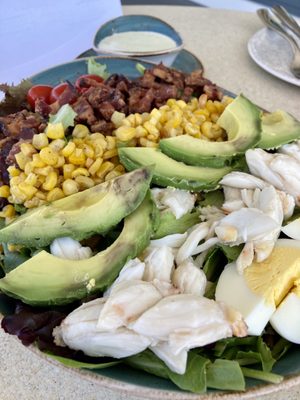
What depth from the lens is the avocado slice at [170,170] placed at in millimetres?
1095

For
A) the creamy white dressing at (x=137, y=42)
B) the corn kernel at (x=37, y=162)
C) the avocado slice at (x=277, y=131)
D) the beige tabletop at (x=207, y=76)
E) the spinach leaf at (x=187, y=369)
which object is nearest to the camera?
the spinach leaf at (x=187, y=369)

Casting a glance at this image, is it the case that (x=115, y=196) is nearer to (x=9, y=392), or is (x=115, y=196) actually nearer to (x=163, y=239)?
(x=163, y=239)

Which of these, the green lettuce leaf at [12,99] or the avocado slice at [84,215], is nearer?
the avocado slice at [84,215]

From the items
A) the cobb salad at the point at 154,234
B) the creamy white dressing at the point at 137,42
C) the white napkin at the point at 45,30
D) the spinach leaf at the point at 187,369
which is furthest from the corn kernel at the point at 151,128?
the white napkin at the point at 45,30

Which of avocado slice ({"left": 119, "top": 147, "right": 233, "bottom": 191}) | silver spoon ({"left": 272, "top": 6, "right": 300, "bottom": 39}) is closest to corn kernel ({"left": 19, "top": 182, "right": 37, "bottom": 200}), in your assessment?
avocado slice ({"left": 119, "top": 147, "right": 233, "bottom": 191})

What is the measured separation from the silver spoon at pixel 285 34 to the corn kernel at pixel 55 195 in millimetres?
1301

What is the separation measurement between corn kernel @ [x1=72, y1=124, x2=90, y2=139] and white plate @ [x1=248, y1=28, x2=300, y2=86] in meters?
1.11

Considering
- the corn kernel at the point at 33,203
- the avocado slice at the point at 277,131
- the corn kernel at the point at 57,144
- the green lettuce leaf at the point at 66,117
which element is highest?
the green lettuce leaf at the point at 66,117

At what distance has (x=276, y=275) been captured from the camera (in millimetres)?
920

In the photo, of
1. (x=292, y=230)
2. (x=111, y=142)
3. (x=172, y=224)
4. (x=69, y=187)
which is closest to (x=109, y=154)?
(x=111, y=142)

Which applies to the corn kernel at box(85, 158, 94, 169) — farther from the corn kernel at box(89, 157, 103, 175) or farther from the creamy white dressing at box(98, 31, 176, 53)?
the creamy white dressing at box(98, 31, 176, 53)

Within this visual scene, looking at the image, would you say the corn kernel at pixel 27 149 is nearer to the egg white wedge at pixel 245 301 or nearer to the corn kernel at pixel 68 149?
the corn kernel at pixel 68 149

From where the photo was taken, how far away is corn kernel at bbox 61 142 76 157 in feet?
3.74

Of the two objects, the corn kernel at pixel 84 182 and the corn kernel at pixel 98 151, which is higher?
the corn kernel at pixel 98 151
